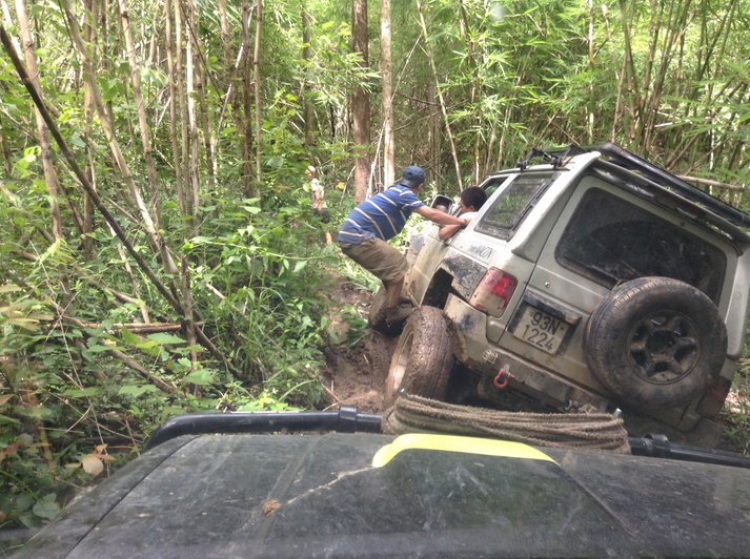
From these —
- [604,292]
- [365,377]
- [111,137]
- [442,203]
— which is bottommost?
[365,377]

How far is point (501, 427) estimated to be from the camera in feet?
6.19

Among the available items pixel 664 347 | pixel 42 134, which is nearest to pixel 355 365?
pixel 664 347

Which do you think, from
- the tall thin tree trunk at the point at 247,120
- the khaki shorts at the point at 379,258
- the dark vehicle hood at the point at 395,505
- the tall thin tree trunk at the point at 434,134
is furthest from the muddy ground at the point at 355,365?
the tall thin tree trunk at the point at 434,134

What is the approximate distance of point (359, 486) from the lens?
126 cm

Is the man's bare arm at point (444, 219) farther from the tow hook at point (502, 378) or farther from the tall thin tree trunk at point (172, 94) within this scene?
the tall thin tree trunk at point (172, 94)

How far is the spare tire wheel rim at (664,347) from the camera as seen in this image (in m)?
3.06

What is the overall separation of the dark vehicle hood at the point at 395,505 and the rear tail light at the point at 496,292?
1690 millimetres

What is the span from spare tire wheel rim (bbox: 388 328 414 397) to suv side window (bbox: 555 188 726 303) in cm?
125

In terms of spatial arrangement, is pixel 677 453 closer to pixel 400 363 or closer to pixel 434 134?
pixel 400 363

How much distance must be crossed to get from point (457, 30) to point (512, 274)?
617 cm

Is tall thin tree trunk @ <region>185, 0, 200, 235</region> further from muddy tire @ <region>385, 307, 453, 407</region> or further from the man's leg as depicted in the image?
muddy tire @ <region>385, 307, 453, 407</region>

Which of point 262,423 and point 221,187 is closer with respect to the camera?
point 262,423

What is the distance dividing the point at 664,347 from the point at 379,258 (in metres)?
2.49

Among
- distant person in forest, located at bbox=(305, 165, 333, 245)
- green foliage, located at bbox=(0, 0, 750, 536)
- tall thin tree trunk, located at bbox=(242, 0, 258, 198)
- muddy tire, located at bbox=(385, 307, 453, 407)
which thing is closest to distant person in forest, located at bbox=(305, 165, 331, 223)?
distant person in forest, located at bbox=(305, 165, 333, 245)
